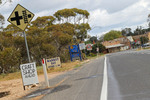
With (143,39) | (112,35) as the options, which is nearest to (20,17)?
(143,39)

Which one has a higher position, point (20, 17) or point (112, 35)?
point (112, 35)

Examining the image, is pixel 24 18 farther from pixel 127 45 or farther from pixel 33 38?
pixel 127 45

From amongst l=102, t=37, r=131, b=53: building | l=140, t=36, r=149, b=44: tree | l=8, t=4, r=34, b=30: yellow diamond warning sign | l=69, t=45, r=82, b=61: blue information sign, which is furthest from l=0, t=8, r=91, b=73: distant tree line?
l=140, t=36, r=149, b=44: tree

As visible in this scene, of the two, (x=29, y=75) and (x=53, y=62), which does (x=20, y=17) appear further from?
(x=53, y=62)

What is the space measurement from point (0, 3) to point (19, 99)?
8.89 meters

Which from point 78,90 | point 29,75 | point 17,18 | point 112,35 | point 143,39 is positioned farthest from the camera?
A: point 112,35

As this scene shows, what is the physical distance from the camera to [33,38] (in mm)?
38719

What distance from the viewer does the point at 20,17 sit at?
1151cm

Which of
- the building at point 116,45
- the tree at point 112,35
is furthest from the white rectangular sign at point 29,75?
the tree at point 112,35

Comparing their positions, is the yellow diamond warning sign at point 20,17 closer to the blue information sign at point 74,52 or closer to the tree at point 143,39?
the blue information sign at point 74,52

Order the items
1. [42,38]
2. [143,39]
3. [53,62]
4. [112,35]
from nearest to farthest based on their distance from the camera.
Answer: [53,62] < [42,38] < [143,39] < [112,35]

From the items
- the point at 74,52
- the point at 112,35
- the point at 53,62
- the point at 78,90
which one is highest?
the point at 112,35

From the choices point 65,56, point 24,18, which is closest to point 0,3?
point 24,18

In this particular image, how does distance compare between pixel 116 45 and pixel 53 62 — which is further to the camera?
pixel 116 45
